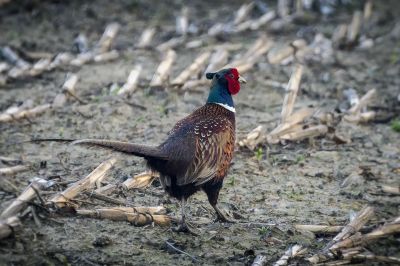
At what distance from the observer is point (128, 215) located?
17.1ft

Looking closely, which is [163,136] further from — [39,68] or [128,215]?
[39,68]

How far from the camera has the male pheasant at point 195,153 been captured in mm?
5223

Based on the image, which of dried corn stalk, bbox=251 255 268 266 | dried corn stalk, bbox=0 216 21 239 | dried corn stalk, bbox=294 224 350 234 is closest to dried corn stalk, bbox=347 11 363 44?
dried corn stalk, bbox=294 224 350 234

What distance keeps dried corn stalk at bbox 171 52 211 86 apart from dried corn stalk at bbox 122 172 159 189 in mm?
2279

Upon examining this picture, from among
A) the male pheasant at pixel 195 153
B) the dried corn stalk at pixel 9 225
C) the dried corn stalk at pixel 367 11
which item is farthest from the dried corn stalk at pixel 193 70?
the dried corn stalk at pixel 9 225

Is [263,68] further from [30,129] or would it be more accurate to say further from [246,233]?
[246,233]

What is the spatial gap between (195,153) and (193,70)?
325cm

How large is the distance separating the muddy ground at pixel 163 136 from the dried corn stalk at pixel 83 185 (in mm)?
128

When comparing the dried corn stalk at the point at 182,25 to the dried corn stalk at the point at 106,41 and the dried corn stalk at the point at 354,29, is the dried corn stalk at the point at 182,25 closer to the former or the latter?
the dried corn stalk at the point at 106,41

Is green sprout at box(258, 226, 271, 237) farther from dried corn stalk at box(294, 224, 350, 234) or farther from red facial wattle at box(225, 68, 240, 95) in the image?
red facial wattle at box(225, 68, 240, 95)

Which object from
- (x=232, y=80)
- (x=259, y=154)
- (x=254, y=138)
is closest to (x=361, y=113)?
(x=254, y=138)

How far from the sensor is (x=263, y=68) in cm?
910

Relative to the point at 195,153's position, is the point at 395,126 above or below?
below

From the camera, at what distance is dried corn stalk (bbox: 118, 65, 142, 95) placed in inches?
311
